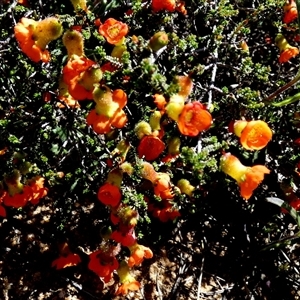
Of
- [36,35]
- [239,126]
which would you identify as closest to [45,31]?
[36,35]

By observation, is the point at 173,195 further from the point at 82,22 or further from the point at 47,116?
the point at 82,22

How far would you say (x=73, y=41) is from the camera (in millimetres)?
1712

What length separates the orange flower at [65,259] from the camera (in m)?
2.27

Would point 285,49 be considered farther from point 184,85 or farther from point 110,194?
point 110,194

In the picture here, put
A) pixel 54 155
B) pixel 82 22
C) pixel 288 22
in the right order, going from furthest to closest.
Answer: pixel 288 22 → pixel 54 155 → pixel 82 22

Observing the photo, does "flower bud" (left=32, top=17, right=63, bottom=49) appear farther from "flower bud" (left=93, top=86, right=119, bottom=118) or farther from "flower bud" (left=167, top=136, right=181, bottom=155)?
"flower bud" (left=167, top=136, right=181, bottom=155)

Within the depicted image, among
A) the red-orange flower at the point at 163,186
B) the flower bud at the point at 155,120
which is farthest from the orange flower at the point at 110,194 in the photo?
the flower bud at the point at 155,120

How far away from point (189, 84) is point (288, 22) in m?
0.96

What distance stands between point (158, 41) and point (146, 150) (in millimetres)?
364

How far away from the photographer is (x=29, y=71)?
1.95m

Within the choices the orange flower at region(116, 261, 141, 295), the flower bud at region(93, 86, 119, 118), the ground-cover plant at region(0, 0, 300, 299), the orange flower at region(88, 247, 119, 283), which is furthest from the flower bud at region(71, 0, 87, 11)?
the orange flower at region(116, 261, 141, 295)

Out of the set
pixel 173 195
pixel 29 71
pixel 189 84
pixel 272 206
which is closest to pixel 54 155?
pixel 29 71

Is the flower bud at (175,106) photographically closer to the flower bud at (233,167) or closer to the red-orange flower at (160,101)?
the red-orange flower at (160,101)

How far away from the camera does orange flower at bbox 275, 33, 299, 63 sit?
92.1 inches
